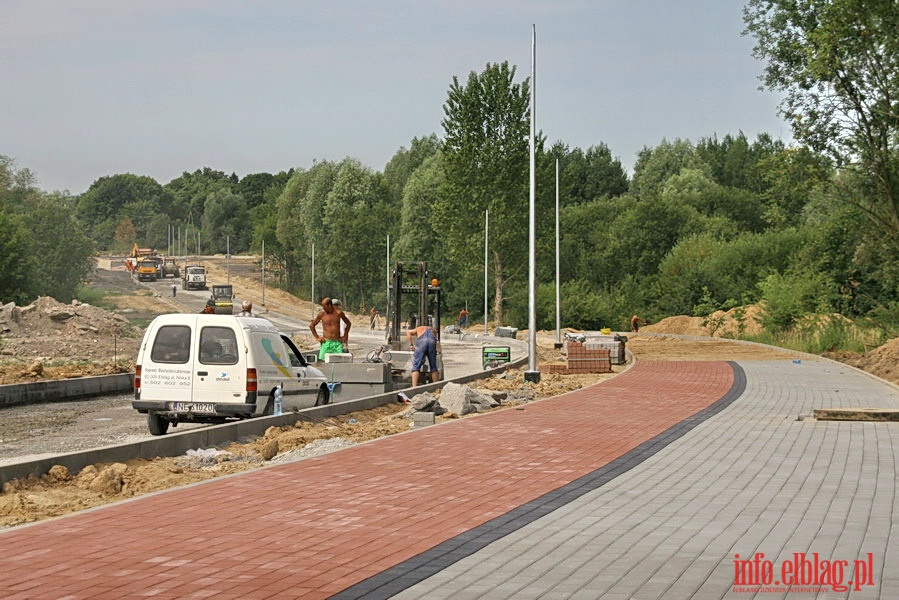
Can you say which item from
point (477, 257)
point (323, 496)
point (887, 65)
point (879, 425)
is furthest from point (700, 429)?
point (477, 257)

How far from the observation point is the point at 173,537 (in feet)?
27.0

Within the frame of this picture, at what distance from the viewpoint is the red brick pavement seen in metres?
6.96

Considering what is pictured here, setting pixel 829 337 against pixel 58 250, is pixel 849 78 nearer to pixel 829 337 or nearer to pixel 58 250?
pixel 829 337

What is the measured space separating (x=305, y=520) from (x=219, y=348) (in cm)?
774

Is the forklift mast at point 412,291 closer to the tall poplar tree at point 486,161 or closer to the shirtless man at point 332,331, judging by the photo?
the shirtless man at point 332,331

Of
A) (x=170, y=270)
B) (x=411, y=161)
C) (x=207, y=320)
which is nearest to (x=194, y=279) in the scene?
(x=170, y=270)

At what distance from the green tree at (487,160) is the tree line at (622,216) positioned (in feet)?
0.37

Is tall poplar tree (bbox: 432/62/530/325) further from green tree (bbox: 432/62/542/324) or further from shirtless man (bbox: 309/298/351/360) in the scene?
shirtless man (bbox: 309/298/351/360)

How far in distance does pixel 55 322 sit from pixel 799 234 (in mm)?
46794

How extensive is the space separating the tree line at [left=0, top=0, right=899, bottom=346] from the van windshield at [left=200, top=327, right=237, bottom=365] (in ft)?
70.9

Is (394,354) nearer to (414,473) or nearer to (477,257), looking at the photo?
(414,473)

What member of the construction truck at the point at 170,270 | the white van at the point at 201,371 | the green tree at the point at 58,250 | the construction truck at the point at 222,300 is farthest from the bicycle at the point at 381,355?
the construction truck at the point at 170,270

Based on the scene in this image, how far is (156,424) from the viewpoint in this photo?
16562 mm

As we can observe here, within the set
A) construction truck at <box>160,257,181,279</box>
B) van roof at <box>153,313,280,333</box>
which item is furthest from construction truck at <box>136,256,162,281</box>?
van roof at <box>153,313,280,333</box>
